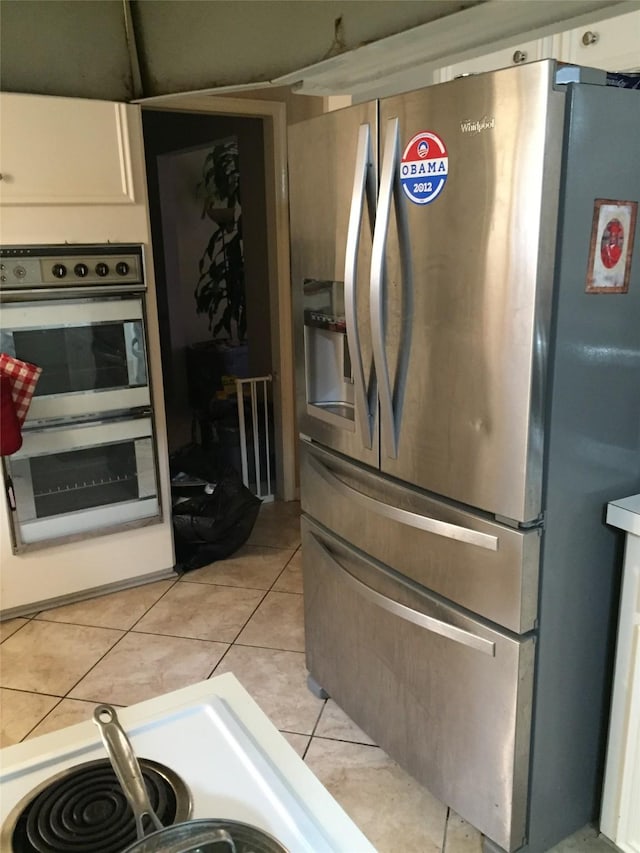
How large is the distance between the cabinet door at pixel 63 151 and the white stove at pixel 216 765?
2.10 m

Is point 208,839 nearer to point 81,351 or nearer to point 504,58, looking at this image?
point 504,58

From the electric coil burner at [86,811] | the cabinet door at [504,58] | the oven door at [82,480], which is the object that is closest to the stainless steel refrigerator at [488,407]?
the cabinet door at [504,58]

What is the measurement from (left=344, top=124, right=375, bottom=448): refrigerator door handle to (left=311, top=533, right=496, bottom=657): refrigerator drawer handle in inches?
16.1

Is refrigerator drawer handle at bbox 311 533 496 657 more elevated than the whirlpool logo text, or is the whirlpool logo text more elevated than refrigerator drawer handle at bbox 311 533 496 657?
the whirlpool logo text

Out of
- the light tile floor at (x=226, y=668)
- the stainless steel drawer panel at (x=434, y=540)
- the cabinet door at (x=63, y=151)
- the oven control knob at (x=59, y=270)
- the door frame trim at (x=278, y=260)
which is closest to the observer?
the stainless steel drawer panel at (x=434, y=540)

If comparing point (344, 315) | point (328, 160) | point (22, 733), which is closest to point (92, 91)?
point (328, 160)

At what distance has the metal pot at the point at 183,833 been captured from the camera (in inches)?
28.1

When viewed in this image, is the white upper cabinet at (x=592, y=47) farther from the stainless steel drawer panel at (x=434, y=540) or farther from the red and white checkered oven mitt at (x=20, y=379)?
the red and white checkered oven mitt at (x=20, y=379)

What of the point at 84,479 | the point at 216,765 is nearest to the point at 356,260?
the point at 216,765

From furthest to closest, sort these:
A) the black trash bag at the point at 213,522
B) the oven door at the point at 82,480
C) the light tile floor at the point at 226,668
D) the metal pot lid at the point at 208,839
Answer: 1. the black trash bag at the point at 213,522
2. the oven door at the point at 82,480
3. the light tile floor at the point at 226,668
4. the metal pot lid at the point at 208,839

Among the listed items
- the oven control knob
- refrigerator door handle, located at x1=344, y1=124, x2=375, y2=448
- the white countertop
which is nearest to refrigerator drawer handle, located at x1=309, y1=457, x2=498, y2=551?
refrigerator door handle, located at x1=344, y1=124, x2=375, y2=448

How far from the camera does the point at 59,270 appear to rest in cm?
263

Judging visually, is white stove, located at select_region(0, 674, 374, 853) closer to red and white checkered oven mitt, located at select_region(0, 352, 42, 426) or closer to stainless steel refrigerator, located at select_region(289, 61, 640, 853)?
stainless steel refrigerator, located at select_region(289, 61, 640, 853)

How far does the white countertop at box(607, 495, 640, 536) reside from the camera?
1.49 meters
